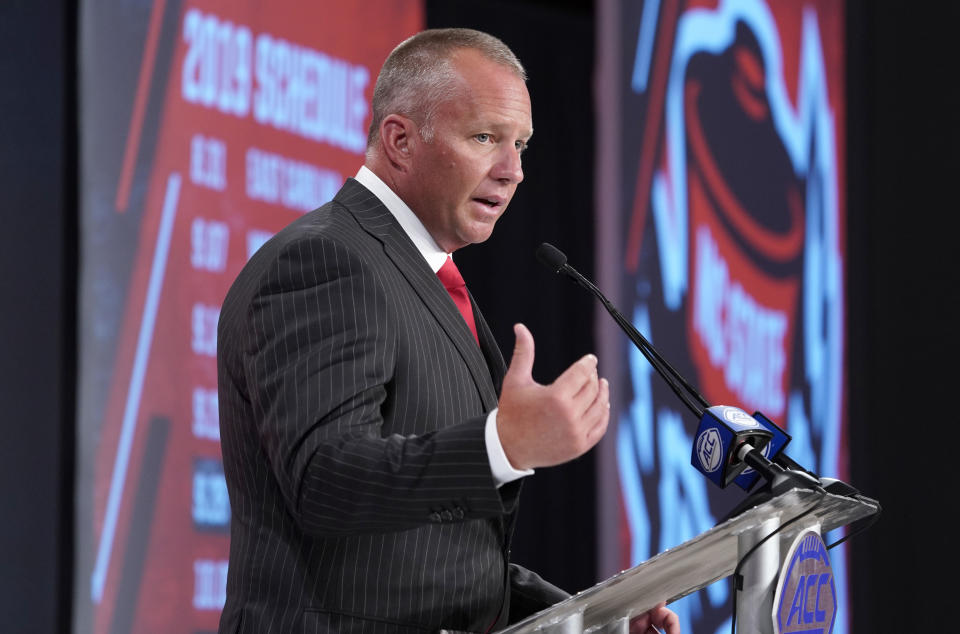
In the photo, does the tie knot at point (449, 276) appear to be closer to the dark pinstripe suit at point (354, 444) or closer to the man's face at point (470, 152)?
the man's face at point (470, 152)

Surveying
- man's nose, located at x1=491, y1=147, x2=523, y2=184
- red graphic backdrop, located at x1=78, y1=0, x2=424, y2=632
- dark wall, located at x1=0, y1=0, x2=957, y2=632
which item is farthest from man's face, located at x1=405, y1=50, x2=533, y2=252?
dark wall, located at x1=0, y1=0, x2=957, y2=632

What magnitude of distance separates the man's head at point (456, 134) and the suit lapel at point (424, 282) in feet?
0.30

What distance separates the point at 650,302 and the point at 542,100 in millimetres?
1828

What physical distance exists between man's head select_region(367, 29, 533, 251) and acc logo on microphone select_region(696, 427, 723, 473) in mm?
478

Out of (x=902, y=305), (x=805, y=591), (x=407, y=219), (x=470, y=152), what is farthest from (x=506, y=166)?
(x=902, y=305)

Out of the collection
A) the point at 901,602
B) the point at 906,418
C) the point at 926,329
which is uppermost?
the point at 926,329

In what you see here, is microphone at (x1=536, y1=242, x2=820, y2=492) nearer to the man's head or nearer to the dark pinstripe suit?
the dark pinstripe suit

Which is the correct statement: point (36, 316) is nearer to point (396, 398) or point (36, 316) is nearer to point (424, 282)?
point (424, 282)

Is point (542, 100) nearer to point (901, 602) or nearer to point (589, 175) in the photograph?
point (589, 175)

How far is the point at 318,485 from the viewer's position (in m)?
1.38

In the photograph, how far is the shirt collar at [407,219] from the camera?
185cm

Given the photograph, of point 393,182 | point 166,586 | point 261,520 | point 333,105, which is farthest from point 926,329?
point 261,520

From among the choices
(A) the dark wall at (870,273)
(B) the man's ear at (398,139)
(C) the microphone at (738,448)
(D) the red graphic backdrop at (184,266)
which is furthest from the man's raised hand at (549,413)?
(A) the dark wall at (870,273)

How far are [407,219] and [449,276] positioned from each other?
14cm
